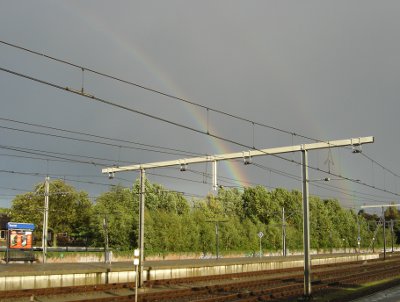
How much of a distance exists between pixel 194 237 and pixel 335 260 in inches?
806

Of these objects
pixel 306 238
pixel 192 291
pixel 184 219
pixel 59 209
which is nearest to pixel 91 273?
pixel 192 291

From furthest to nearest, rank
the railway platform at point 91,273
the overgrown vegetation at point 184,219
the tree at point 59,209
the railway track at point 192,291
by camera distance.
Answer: the tree at point 59,209
the overgrown vegetation at point 184,219
the railway platform at point 91,273
the railway track at point 192,291

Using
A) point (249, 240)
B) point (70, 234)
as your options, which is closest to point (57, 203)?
point (70, 234)

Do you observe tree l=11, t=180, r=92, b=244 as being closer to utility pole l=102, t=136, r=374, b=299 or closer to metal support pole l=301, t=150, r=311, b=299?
utility pole l=102, t=136, r=374, b=299

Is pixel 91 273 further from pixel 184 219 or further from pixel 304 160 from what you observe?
pixel 184 219

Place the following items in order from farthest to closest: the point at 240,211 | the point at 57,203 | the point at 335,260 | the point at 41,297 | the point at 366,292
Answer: the point at 240,211 < the point at 57,203 < the point at 335,260 < the point at 366,292 < the point at 41,297

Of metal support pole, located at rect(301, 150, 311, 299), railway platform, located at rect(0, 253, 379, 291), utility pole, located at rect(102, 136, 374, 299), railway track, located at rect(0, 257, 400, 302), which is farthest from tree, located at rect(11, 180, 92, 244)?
metal support pole, located at rect(301, 150, 311, 299)

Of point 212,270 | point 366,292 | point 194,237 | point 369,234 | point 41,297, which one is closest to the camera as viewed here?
point 41,297

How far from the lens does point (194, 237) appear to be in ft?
254

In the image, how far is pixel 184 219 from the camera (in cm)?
7856

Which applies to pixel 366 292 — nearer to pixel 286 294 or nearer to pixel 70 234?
pixel 286 294

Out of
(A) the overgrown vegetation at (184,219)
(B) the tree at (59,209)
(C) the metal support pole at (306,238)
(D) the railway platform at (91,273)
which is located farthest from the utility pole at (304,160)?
(B) the tree at (59,209)

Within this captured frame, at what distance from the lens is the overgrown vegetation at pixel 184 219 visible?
236 ft

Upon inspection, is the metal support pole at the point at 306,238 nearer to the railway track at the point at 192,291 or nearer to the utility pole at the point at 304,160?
the utility pole at the point at 304,160
